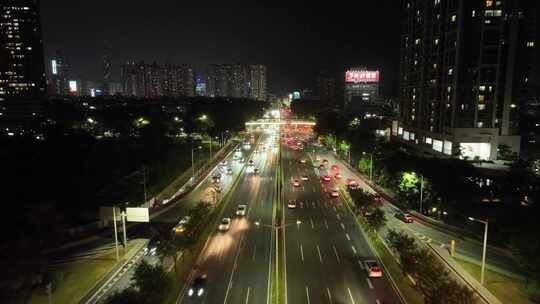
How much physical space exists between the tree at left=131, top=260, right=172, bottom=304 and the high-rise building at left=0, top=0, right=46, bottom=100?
5194 inches

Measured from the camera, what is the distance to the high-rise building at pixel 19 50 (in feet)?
398

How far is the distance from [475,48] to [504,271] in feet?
176

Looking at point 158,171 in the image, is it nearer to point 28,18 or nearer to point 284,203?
point 284,203

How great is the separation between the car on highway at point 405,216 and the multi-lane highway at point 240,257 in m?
13.6

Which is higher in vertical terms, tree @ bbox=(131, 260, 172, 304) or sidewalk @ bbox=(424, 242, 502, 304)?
tree @ bbox=(131, 260, 172, 304)

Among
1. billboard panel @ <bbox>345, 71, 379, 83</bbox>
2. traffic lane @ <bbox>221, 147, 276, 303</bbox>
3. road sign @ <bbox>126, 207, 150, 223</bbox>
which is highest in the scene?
billboard panel @ <bbox>345, 71, 379, 83</bbox>

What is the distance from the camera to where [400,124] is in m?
98.6

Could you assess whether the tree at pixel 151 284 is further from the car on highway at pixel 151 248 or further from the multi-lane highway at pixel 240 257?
the car on highway at pixel 151 248

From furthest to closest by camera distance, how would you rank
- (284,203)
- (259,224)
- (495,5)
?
(495,5) < (284,203) < (259,224)

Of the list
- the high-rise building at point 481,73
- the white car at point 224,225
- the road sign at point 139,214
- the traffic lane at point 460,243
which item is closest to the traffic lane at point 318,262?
the white car at point 224,225

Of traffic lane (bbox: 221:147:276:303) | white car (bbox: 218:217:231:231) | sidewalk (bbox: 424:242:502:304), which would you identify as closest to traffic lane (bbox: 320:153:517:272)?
sidewalk (bbox: 424:242:502:304)

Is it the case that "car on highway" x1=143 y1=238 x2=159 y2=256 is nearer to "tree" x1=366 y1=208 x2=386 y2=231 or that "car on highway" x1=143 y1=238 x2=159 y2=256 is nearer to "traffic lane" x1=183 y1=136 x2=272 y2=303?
"traffic lane" x1=183 y1=136 x2=272 y2=303

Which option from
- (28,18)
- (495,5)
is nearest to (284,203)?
(495,5)

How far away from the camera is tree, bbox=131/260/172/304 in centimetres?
1878
